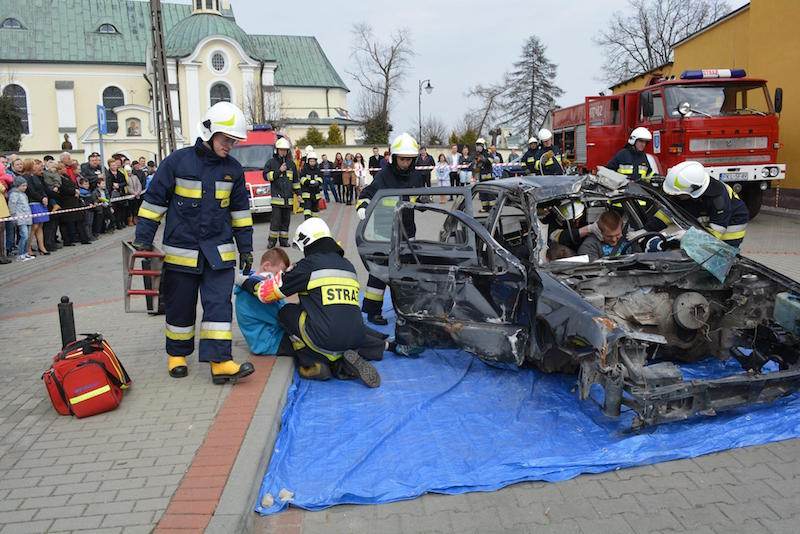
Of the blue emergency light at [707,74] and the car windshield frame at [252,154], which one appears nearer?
the blue emergency light at [707,74]

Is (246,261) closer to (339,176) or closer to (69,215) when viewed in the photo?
(69,215)

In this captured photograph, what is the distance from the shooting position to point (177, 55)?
5216 centimetres

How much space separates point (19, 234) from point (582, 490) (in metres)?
11.2

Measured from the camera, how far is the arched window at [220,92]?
54.0m

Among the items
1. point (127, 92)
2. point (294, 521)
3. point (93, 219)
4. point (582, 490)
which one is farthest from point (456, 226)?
point (127, 92)

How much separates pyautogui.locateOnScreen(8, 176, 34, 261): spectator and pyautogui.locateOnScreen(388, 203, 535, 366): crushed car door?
8.30 metres

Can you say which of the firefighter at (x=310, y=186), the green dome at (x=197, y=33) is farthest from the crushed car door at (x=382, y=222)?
the green dome at (x=197, y=33)

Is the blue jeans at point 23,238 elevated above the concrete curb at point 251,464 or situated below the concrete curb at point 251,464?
above

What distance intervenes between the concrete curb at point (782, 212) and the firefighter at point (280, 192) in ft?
35.9

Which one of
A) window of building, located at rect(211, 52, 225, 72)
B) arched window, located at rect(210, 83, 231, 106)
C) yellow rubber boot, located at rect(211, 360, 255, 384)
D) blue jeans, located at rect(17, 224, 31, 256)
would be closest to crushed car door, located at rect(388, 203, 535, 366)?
yellow rubber boot, located at rect(211, 360, 255, 384)

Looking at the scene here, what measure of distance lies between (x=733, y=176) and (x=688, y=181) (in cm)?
752

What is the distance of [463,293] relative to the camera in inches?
207

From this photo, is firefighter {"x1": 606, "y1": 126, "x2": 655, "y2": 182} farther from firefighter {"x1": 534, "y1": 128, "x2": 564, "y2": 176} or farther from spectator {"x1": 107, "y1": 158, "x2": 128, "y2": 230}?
spectator {"x1": 107, "y1": 158, "x2": 128, "y2": 230}

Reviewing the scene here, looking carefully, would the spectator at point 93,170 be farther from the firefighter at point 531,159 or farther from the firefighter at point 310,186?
the firefighter at point 531,159
